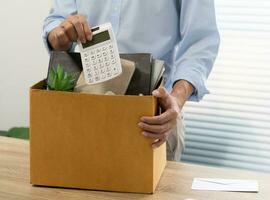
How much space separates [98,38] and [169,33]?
401 millimetres

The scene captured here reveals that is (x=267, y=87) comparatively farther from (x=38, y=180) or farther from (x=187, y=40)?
(x=38, y=180)

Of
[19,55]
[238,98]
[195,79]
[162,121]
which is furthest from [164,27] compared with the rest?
[19,55]

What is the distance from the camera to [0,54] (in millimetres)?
2764

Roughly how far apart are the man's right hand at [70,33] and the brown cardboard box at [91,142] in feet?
0.48

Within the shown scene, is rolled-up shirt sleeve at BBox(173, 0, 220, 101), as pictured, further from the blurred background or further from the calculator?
the blurred background

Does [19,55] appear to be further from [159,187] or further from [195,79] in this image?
[159,187]

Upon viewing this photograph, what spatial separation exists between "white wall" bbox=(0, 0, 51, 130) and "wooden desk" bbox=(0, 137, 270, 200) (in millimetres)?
1446

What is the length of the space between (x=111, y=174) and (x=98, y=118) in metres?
0.13

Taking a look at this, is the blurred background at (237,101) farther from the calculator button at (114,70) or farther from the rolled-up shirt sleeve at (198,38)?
the calculator button at (114,70)

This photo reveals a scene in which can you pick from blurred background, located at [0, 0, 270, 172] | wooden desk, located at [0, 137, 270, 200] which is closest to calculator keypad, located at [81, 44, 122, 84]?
wooden desk, located at [0, 137, 270, 200]

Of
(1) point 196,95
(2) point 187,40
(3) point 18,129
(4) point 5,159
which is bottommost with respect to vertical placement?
(3) point 18,129

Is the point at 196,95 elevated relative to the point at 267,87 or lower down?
elevated

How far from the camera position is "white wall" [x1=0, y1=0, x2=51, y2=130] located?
8.66 feet

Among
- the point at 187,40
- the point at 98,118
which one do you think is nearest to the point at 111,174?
the point at 98,118
